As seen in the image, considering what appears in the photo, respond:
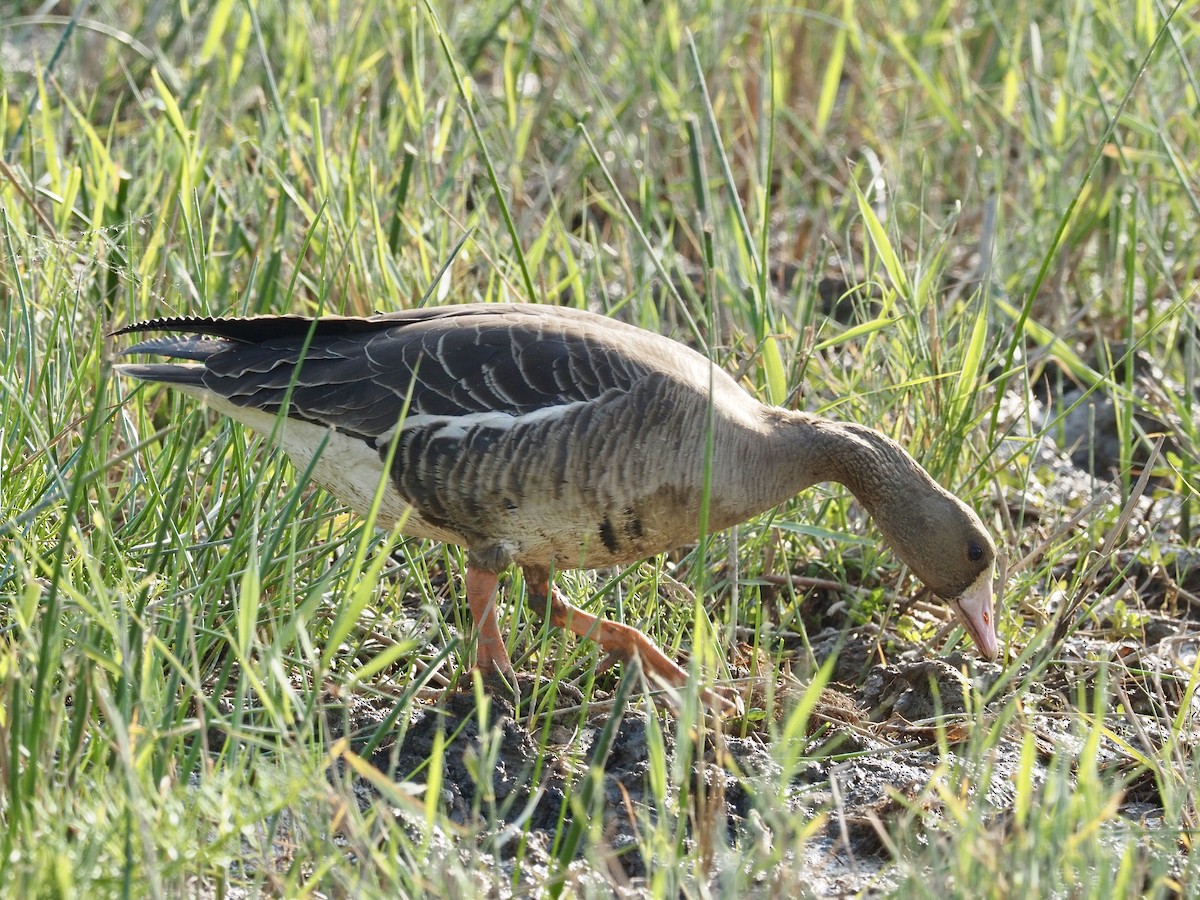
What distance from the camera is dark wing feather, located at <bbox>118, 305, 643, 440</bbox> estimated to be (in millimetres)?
4105

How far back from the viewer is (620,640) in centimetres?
425

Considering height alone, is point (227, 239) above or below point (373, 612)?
above

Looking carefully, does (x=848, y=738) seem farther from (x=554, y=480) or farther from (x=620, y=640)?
(x=554, y=480)

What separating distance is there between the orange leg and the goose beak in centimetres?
131

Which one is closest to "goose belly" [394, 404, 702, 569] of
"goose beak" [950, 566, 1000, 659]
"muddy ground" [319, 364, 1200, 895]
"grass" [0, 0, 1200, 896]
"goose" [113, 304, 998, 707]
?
"goose" [113, 304, 998, 707]

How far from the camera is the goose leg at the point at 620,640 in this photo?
4164 mm

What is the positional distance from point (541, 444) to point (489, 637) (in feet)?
1.88

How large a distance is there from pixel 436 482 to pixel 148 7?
4550mm

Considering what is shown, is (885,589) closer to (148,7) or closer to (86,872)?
(86,872)

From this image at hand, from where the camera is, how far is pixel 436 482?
411 centimetres

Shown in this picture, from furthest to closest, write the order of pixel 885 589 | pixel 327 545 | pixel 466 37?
1. pixel 466 37
2. pixel 885 589
3. pixel 327 545

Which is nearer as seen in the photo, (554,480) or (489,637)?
(554,480)

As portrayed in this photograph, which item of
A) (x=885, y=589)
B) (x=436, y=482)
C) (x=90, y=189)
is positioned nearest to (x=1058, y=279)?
(x=885, y=589)

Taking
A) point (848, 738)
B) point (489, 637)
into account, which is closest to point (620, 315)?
point (489, 637)
